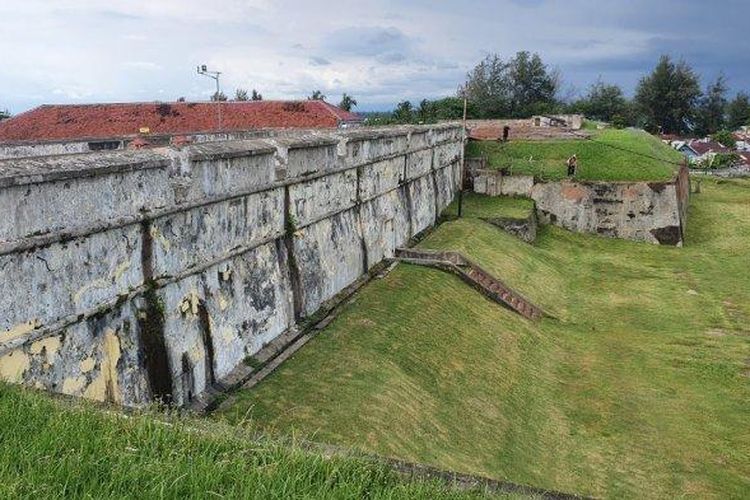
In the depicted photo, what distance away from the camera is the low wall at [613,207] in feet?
81.8

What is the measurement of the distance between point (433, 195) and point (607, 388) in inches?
437

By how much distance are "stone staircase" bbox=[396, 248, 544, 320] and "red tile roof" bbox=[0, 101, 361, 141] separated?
18435mm

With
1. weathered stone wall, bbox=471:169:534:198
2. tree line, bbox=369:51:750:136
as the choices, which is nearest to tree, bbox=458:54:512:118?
tree line, bbox=369:51:750:136

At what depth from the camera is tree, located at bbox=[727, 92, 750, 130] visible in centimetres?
8369

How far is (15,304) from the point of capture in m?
5.71

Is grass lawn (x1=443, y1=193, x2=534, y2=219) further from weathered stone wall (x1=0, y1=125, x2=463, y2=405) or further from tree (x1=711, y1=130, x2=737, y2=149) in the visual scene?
tree (x1=711, y1=130, x2=737, y2=149)

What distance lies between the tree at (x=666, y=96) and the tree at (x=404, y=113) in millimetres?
27485

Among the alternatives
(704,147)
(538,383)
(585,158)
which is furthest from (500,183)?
(704,147)

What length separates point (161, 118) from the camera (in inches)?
1310

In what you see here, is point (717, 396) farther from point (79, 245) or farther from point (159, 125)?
point (159, 125)

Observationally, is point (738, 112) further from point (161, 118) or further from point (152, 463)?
point (152, 463)

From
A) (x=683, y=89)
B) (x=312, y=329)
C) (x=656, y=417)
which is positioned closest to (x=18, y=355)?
(x=312, y=329)

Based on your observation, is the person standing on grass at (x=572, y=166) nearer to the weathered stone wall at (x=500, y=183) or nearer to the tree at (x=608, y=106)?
the weathered stone wall at (x=500, y=183)

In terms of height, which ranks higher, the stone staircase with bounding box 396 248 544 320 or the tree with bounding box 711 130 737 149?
the tree with bounding box 711 130 737 149
